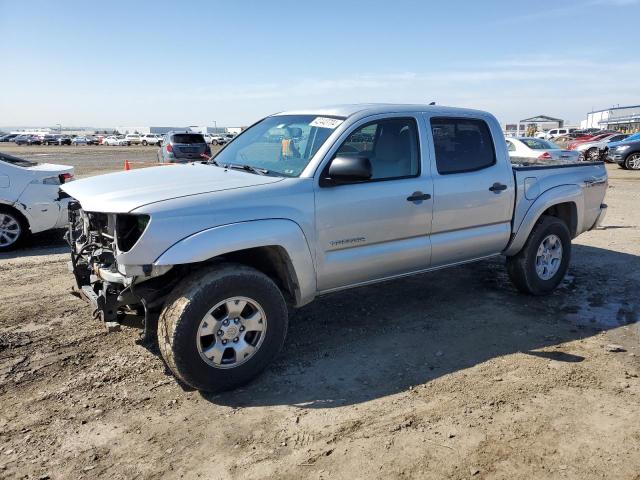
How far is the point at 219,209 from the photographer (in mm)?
3488

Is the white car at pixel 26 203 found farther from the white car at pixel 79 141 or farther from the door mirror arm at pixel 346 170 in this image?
the white car at pixel 79 141

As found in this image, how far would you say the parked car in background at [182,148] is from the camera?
19625 mm

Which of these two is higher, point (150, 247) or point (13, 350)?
point (150, 247)

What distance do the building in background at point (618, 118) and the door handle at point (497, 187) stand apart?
3535 inches

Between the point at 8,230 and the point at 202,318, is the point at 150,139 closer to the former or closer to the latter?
the point at 8,230

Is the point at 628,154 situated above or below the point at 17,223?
above

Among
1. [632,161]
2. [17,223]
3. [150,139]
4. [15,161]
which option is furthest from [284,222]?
[150,139]

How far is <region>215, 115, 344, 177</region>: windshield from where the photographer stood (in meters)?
4.17

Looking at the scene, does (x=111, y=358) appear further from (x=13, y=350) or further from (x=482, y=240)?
(x=482, y=240)

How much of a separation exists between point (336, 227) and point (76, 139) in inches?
3275

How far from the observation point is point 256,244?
356 cm

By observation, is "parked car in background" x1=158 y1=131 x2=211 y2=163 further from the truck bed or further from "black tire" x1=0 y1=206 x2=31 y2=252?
the truck bed

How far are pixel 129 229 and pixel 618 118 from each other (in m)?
A: 105

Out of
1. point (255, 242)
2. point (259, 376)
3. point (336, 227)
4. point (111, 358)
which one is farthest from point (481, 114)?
point (111, 358)
